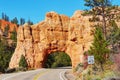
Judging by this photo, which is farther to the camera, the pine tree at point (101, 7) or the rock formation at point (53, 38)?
the rock formation at point (53, 38)

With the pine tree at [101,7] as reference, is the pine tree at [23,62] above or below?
below

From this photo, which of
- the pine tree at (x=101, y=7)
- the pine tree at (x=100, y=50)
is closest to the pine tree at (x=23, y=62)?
the pine tree at (x=101, y=7)

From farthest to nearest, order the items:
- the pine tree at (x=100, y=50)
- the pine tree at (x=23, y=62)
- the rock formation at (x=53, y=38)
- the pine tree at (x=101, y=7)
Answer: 1. the pine tree at (x=23, y=62)
2. the rock formation at (x=53, y=38)
3. the pine tree at (x=101, y=7)
4. the pine tree at (x=100, y=50)

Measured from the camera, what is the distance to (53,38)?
5941 cm

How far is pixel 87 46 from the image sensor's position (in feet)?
167

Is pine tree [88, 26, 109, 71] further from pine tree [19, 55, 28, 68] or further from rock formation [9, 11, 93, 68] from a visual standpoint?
pine tree [19, 55, 28, 68]

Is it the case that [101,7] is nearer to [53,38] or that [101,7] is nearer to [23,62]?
[53,38]

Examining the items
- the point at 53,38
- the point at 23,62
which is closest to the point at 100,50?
the point at 53,38

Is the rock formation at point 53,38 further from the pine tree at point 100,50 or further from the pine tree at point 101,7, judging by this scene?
the pine tree at point 100,50

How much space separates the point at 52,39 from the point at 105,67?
3102 centimetres

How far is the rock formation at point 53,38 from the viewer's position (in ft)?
173

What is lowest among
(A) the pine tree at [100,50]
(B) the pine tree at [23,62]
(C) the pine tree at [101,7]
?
(B) the pine tree at [23,62]

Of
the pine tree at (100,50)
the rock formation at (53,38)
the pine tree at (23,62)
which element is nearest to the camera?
the pine tree at (100,50)

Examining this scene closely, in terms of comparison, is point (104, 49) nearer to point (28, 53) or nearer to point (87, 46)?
point (87, 46)
